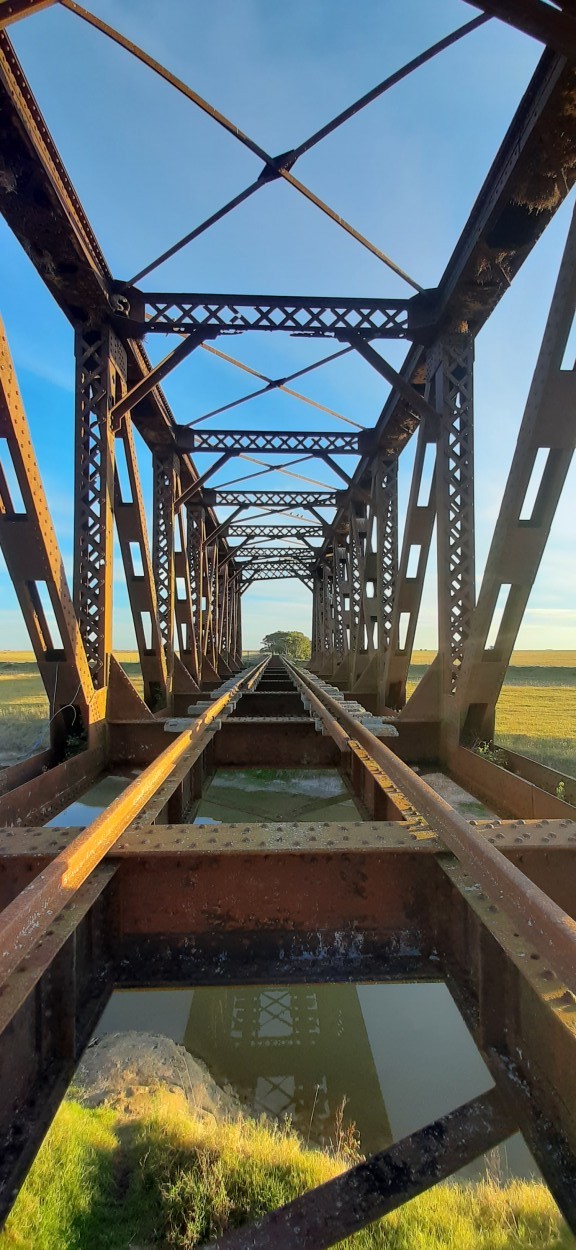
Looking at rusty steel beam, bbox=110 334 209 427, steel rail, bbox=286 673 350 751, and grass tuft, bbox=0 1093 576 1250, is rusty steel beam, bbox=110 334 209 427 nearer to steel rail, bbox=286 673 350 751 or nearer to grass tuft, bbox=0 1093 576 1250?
steel rail, bbox=286 673 350 751

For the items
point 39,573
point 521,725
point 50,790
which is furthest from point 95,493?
point 521,725

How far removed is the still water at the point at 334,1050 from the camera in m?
3.12

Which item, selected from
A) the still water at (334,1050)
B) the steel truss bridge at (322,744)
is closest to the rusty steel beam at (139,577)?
the steel truss bridge at (322,744)

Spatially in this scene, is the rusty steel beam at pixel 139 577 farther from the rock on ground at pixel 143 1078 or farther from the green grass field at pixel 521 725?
the rock on ground at pixel 143 1078

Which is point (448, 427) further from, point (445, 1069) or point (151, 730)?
point (445, 1069)

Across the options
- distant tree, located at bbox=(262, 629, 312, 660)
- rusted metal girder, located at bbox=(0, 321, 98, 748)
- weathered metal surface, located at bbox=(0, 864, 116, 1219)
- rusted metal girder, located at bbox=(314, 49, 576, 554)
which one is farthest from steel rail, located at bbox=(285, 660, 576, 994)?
distant tree, located at bbox=(262, 629, 312, 660)

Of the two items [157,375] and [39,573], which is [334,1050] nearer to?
[39,573]

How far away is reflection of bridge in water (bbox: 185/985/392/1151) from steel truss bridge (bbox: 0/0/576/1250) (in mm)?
685

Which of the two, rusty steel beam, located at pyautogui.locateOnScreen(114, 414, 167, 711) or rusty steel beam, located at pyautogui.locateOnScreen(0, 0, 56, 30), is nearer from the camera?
rusty steel beam, located at pyautogui.locateOnScreen(0, 0, 56, 30)

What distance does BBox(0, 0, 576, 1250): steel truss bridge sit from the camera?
1819 millimetres

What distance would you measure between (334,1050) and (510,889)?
2.42 m

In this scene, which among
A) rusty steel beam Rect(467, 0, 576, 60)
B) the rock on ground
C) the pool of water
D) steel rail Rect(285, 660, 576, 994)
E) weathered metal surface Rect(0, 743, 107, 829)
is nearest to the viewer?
steel rail Rect(285, 660, 576, 994)

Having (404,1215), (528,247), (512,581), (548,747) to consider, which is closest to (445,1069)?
(404,1215)

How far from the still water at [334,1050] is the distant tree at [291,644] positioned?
5761 cm
